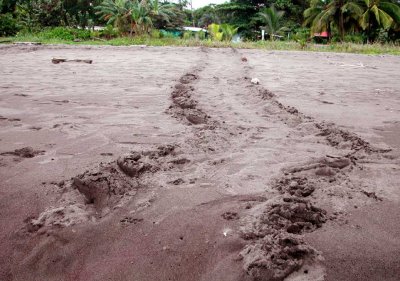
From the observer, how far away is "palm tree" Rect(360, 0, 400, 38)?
65.7 ft

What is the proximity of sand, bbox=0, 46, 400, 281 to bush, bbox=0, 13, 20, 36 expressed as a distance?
65.4 ft

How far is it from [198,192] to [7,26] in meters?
22.6

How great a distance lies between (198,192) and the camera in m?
1.71

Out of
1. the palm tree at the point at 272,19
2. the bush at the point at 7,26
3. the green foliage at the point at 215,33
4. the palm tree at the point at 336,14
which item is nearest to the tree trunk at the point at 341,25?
the palm tree at the point at 336,14

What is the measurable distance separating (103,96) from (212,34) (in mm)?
15880

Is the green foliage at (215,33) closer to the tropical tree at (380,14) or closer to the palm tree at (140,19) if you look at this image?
the palm tree at (140,19)

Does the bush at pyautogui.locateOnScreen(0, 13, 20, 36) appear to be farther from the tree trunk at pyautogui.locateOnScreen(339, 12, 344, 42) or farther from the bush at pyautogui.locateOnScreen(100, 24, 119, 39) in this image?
the tree trunk at pyautogui.locateOnScreen(339, 12, 344, 42)

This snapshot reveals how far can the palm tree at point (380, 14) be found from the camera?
789 inches

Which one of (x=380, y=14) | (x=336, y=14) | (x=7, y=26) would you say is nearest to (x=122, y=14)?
(x=7, y=26)

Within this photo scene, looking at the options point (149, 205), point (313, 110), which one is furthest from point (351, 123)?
point (149, 205)

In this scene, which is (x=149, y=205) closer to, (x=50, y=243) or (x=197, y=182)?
(x=197, y=182)

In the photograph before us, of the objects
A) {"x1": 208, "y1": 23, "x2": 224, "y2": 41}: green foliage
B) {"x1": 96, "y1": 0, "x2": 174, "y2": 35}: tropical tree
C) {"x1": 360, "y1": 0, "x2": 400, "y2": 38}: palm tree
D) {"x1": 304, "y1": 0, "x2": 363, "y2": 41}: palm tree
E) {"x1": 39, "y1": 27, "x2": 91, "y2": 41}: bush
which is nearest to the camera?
{"x1": 208, "y1": 23, "x2": 224, "y2": 41}: green foliage

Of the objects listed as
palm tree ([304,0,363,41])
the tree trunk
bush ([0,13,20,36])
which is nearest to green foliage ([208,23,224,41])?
palm tree ([304,0,363,41])

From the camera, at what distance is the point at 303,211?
1484 millimetres
